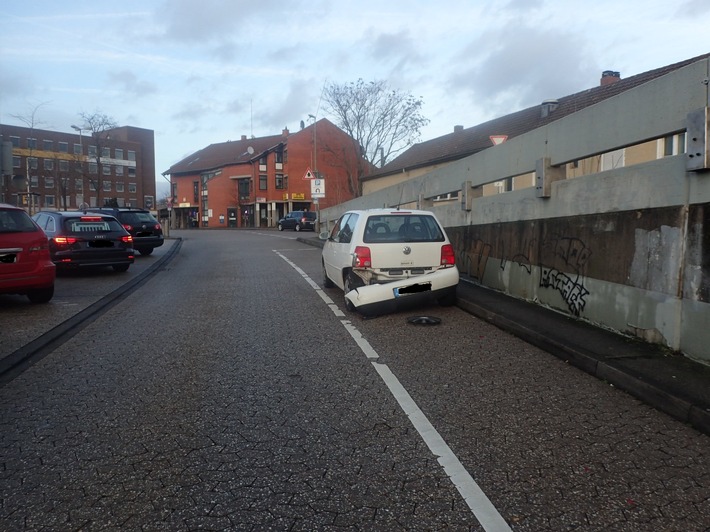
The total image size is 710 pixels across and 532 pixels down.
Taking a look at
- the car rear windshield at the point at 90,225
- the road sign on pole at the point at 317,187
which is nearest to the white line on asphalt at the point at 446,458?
the car rear windshield at the point at 90,225

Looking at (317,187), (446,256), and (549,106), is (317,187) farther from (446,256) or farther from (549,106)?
(446,256)

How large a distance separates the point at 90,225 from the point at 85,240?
0.46 metres

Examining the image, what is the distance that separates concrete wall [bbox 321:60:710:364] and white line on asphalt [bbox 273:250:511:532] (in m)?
2.70

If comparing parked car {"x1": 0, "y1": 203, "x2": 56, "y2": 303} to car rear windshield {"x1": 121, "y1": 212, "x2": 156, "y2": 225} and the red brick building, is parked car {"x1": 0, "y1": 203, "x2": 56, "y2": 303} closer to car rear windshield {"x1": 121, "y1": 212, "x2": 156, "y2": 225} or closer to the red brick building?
car rear windshield {"x1": 121, "y1": 212, "x2": 156, "y2": 225}

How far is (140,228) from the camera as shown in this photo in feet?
65.3

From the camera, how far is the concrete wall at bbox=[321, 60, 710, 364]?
5.21 metres

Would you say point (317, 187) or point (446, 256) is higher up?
point (317, 187)

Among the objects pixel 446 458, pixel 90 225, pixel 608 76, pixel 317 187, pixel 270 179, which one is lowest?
pixel 446 458

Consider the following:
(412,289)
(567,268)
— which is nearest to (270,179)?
(412,289)

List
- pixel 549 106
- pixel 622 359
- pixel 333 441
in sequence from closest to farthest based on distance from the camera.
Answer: pixel 333 441, pixel 622 359, pixel 549 106

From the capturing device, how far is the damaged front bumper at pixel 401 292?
8234mm

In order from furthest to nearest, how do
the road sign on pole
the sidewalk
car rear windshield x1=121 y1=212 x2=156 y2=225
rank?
the road sign on pole
car rear windshield x1=121 y1=212 x2=156 y2=225
the sidewalk

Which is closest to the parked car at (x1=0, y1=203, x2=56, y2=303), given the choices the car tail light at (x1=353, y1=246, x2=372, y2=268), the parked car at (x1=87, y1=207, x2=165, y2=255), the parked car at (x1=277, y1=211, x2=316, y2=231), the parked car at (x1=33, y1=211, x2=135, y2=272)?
the parked car at (x1=33, y1=211, x2=135, y2=272)

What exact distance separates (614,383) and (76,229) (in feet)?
39.6
